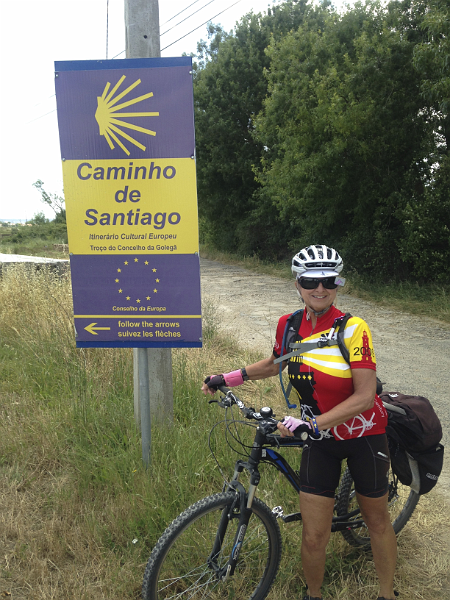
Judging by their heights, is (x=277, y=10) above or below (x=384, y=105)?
above

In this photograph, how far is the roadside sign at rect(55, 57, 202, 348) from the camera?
283cm

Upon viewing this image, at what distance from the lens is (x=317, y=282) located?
7.23 feet

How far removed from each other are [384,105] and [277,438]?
10116mm

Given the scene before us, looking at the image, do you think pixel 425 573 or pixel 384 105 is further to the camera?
pixel 384 105

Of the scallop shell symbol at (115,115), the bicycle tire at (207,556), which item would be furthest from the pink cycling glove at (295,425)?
the scallop shell symbol at (115,115)

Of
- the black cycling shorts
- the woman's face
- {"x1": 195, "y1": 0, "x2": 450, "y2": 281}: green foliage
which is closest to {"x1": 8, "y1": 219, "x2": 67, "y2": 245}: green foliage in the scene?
{"x1": 195, "y1": 0, "x2": 450, "y2": 281}: green foliage

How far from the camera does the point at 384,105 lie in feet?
34.7

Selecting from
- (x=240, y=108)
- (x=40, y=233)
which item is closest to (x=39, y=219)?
(x=40, y=233)

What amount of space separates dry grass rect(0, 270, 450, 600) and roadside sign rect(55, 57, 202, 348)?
0.88 metres

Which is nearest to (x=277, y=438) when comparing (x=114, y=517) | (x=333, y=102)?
(x=114, y=517)

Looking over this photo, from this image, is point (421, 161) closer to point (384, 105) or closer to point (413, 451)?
point (384, 105)

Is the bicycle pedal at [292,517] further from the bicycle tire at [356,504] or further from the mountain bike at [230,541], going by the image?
the bicycle tire at [356,504]

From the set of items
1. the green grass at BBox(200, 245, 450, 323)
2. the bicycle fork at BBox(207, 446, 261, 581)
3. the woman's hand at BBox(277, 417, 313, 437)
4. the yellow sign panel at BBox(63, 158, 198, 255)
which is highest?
the yellow sign panel at BBox(63, 158, 198, 255)

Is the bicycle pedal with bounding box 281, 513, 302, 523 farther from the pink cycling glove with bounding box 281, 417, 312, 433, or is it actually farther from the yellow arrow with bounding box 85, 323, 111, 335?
the yellow arrow with bounding box 85, 323, 111, 335
